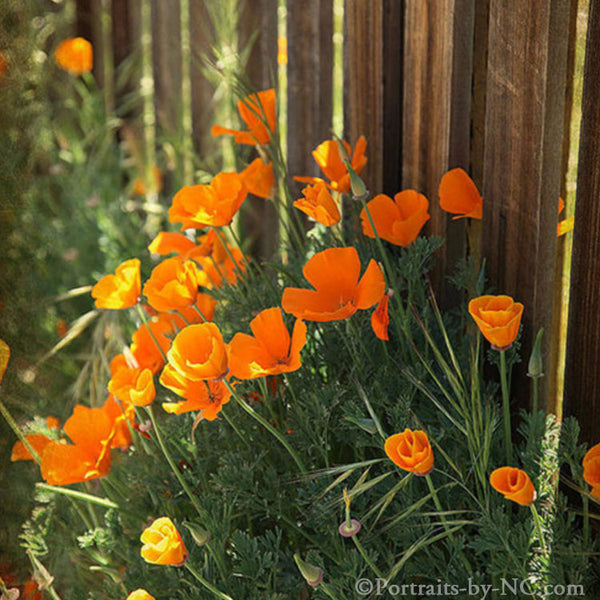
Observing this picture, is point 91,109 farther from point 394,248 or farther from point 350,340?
point 350,340

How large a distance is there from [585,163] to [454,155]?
1.04ft

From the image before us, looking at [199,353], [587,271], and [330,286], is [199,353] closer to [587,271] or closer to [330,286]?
[330,286]

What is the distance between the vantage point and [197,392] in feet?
3.94

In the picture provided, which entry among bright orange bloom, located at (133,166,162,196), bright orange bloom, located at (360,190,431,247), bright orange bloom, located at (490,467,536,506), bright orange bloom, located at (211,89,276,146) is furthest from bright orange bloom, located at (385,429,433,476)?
bright orange bloom, located at (133,166,162,196)

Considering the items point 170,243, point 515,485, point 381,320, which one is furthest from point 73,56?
point 515,485

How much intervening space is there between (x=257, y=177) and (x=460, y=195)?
0.39 metres

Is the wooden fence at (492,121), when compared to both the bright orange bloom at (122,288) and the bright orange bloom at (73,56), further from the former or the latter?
the bright orange bloom at (73,56)

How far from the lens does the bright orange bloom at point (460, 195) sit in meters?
1.38

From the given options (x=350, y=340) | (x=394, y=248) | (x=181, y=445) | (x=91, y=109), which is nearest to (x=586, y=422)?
(x=350, y=340)

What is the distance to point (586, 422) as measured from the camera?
1.27 metres

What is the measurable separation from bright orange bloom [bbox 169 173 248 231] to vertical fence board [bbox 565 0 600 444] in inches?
21.0

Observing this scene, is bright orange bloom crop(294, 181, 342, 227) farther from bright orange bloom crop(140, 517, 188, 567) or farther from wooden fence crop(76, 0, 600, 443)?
bright orange bloom crop(140, 517, 188, 567)

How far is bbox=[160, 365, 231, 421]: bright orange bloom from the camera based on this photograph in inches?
46.7

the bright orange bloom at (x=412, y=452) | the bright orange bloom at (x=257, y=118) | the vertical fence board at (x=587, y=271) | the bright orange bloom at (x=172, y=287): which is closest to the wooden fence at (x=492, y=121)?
the vertical fence board at (x=587, y=271)
